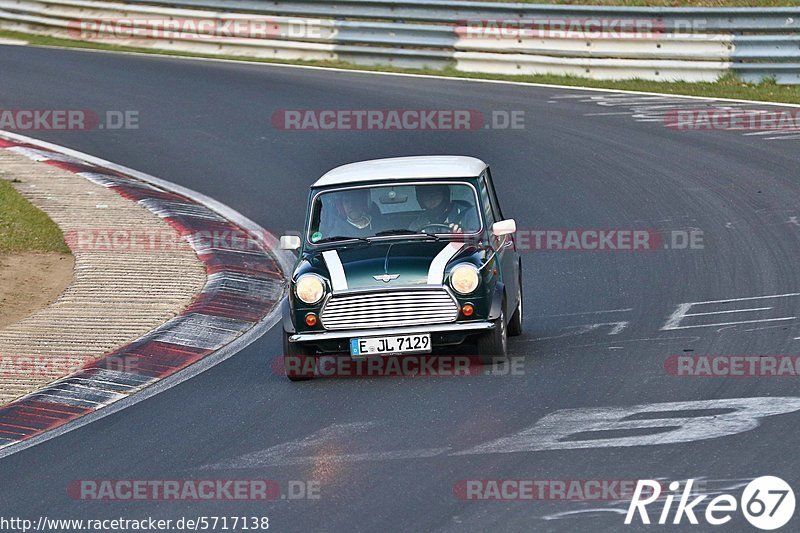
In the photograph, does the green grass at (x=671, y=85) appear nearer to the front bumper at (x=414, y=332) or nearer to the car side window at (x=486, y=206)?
the car side window at (x=486, y=206)

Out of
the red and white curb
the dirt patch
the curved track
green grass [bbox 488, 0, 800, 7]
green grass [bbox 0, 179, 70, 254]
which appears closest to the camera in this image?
the curved track

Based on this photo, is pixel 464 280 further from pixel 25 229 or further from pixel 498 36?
pixel 498 36

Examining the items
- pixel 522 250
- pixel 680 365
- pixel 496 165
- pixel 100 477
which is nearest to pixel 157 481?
pixel 100 477

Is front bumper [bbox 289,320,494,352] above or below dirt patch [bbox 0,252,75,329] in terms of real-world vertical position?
below

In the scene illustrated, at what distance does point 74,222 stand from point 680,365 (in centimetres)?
773

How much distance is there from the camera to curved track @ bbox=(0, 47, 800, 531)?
7.13m

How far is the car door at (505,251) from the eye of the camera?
33.6ft

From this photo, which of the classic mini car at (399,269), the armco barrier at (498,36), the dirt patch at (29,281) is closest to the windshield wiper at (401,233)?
the classic mini car at (399,269)

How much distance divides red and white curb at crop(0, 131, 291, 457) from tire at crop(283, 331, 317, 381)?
2.81ft

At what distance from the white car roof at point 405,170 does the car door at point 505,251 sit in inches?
7.2

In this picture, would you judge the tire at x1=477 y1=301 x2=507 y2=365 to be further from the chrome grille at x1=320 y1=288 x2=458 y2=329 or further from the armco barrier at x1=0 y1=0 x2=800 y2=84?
the armco barrier at x1=0 y1=0 x2=800 y2=84

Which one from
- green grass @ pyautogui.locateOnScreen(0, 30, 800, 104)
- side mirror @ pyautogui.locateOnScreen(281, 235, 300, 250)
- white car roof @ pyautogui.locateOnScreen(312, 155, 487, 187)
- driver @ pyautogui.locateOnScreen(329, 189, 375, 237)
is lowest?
side mirror @ pyautogui.locateOnScreen(281, 235, 300, 250)

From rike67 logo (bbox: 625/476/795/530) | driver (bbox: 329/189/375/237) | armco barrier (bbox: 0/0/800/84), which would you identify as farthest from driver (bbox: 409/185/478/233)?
armco barrier (bbox: 0/0/800/84)

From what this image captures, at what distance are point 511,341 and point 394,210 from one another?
1.40m
